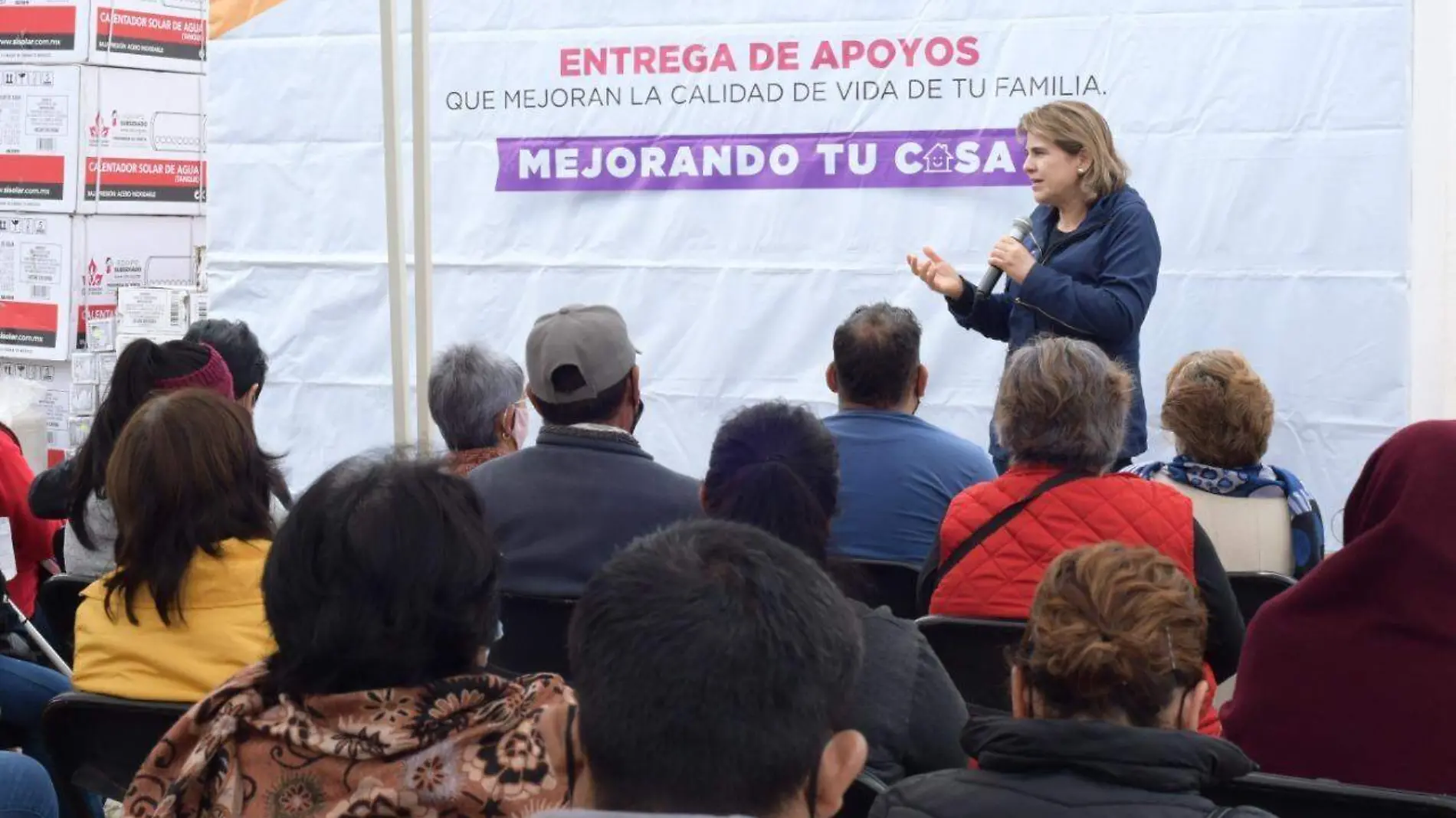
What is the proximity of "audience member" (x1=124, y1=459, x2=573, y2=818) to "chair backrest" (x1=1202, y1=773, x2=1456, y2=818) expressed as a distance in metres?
0.73

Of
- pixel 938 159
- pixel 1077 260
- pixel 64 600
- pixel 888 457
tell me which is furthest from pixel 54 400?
pixel 888 457

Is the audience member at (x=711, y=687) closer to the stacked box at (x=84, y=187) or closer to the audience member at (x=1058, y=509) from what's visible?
the audience member at (x=1058, y=509)

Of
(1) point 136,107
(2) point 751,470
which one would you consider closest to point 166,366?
(2) point 751,470

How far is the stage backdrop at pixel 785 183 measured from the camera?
407cm

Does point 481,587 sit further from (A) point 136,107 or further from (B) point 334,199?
(A) point 136,107

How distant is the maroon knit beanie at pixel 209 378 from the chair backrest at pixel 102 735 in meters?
1.13

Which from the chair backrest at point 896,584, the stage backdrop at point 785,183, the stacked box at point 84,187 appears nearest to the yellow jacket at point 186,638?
the chair backrest at point 896,584

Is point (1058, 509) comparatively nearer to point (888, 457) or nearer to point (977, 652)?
point (977, 652)

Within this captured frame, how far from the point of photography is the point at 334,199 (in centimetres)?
504

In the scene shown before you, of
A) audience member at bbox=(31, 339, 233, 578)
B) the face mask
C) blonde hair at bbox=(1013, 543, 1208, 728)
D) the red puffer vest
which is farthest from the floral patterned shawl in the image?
the face mask

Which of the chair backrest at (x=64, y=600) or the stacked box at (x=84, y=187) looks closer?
the chair backrest at (x=64, y=600)

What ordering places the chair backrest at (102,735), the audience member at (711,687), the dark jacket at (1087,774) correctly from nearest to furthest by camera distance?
the audience member at (711,687) < the dark jacket at (1087,774) < the chair backrest at (102,735)

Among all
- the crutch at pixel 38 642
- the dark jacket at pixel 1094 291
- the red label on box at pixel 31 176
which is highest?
the red label on box at pixel 31 176

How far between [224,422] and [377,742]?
3.18ft
